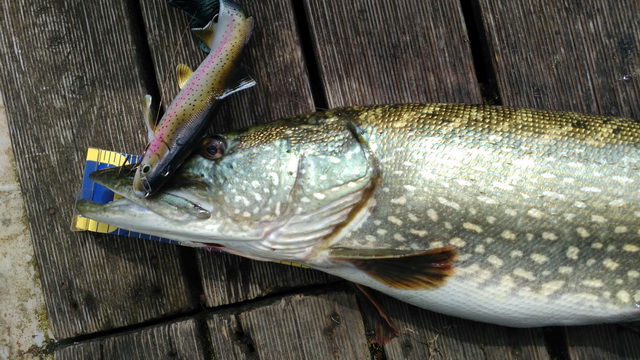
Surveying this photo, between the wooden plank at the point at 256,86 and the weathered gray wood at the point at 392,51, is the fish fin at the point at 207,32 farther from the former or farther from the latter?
the weathered gray wood at the point at 392,51

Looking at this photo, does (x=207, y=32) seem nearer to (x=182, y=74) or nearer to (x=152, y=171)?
(x=182, y=74)

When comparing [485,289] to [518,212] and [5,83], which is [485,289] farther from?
[5,83]

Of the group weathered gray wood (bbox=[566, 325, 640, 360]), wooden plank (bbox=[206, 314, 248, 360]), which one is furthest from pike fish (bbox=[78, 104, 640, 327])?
wooden plank (bbox=[206, 314, 248, 360])

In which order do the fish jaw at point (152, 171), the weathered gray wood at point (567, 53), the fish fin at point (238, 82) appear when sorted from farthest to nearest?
the weathered gray wood at point (567, 53) < the fish fin at point (238, 82) < the fish jaw at point (152, 171)

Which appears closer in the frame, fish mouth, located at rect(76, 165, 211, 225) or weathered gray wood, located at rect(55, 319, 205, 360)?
fish mouth, located at rect(76, 165, 211, 225)

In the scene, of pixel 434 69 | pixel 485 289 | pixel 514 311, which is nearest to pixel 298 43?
pixel 434 69

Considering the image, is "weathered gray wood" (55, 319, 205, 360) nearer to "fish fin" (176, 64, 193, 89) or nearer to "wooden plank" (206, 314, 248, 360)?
"wooden plank" (206, 314, 248, 360)

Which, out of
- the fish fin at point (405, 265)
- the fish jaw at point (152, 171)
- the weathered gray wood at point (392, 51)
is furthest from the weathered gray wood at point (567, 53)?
the fish jaw at point (152, 171)
